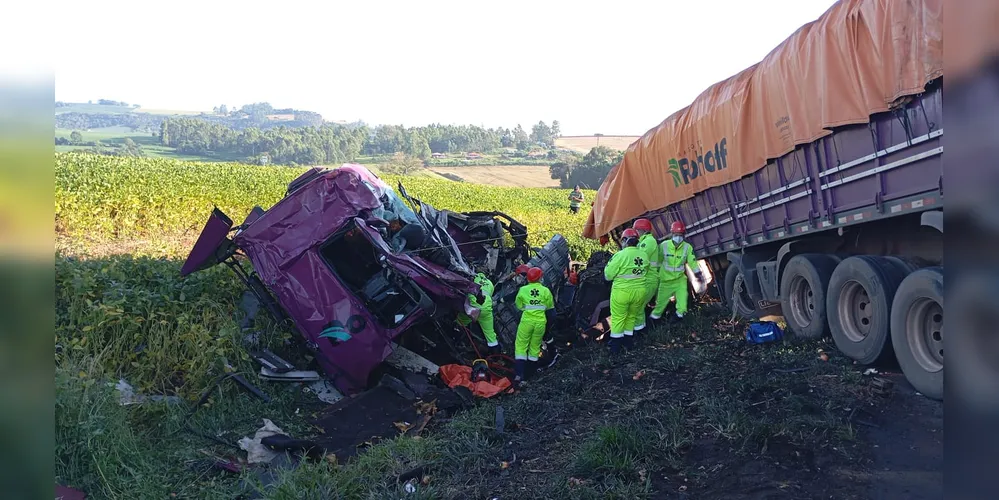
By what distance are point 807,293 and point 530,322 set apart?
127 inches

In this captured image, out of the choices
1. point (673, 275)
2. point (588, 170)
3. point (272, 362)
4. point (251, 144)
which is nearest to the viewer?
point (272, 362)

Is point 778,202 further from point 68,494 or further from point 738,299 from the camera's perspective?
point 68,494

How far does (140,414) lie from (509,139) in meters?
91.6

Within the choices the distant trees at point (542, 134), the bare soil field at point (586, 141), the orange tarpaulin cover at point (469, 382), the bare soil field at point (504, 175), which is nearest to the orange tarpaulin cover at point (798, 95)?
the orange tarpaulin cover at point (469, 382)

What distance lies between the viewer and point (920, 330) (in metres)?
5.70

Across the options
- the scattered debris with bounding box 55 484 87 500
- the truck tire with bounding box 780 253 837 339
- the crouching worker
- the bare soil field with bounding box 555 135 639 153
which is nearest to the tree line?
the bare soil field with bounding box 555 135 639 153

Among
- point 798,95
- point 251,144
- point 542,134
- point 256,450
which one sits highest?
point 542,134

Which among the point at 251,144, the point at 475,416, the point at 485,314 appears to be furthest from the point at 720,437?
the point at 251,144

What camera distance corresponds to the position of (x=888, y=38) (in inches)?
220

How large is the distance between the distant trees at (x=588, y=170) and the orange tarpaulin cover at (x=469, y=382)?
4384 centimetres

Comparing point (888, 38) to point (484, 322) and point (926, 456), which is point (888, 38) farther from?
point (484, 322)

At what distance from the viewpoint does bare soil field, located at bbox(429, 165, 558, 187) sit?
5766 centimetres

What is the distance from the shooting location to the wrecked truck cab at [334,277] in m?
7.21
